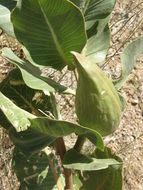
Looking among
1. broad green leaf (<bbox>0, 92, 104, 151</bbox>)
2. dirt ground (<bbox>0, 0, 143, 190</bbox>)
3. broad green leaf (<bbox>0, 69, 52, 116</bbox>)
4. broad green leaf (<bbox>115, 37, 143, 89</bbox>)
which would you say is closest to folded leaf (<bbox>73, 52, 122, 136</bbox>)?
broad green leaf (<bbox>0, 92, 104, 151</bbox>)

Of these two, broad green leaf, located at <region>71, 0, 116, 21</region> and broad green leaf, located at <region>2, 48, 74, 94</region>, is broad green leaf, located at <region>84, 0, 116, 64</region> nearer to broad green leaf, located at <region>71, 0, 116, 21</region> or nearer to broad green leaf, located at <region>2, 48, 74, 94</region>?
broad green leaf, located at <region>71, 0, 116, 21</region>

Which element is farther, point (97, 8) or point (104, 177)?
point (104, 177)

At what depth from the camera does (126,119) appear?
2.15m

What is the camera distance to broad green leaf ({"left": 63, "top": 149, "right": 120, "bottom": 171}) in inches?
34.6

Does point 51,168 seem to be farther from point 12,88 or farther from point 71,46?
point 71,46

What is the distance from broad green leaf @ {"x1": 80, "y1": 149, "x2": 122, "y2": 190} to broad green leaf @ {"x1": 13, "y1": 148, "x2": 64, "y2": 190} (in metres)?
0.08

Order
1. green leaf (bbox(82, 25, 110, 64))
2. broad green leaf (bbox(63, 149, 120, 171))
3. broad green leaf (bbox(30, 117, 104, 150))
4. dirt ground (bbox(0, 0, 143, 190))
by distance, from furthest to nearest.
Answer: dirt ground (bbox(0, 0, 143, 190)), green leaf (bbox(82, 25, 110, 64)), broad green leaf (bbox(63, 149, 120, 171)), broad green leaf (bbox(30, 117, 104, 150))

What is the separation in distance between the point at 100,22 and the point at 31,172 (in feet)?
1.59

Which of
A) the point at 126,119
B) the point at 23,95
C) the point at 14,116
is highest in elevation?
the point at 14,116

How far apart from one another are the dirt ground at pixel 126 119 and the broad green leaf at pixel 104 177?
65cm

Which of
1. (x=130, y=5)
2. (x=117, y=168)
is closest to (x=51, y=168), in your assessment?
(x=117, y=168)

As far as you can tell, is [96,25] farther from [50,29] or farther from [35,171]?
[35,171]

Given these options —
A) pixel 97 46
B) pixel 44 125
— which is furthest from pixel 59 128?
pixel 97 46

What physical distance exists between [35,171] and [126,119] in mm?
993
